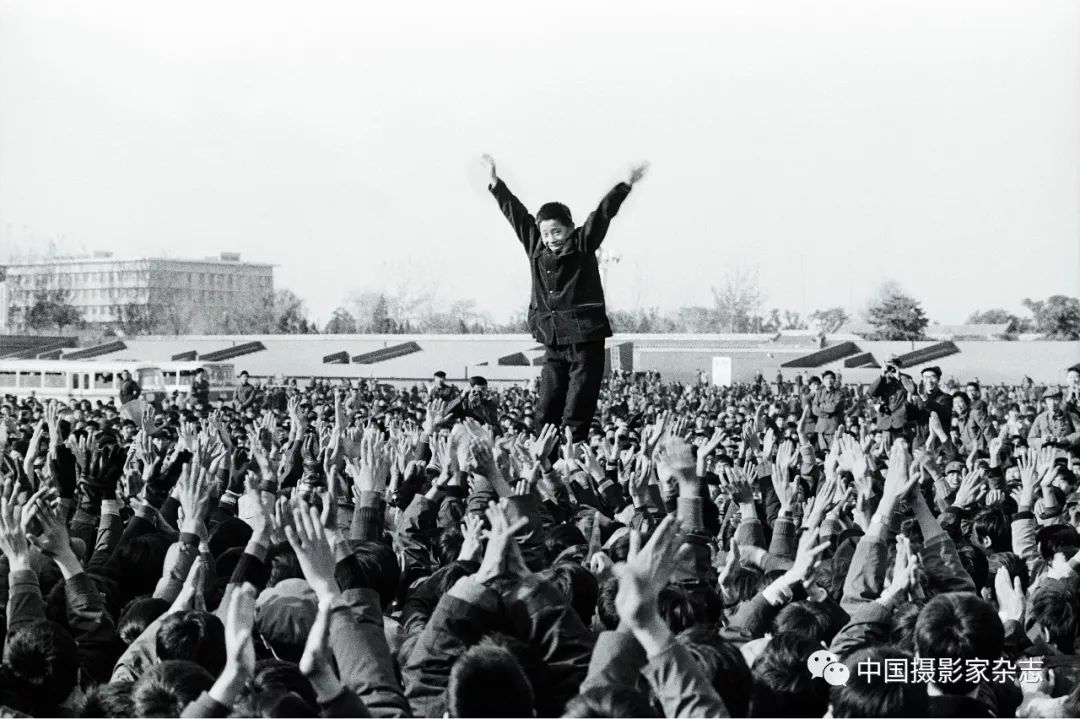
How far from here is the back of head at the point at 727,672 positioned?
3.00m

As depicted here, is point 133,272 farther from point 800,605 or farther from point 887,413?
point 800,605

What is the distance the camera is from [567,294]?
274 inches

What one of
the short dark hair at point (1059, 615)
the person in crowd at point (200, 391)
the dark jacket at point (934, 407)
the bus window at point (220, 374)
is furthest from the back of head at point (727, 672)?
the bus window at point (220, 374)

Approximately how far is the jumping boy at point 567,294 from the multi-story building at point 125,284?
209 feet

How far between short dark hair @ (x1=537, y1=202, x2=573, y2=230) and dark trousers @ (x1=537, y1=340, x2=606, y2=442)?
2.32ft

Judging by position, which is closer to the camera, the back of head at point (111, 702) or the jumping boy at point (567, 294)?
the back of head at point (111, 702)

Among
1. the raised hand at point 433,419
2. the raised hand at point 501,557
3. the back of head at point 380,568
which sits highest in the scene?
the raised hand at point 433,419

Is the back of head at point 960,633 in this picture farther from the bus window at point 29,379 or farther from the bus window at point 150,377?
the bus window at point 29,379

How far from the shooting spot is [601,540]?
5.11m

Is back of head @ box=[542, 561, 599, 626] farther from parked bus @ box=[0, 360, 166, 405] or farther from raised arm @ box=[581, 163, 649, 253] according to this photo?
Result: parked bus @ box=[0, 360, 166, 405]

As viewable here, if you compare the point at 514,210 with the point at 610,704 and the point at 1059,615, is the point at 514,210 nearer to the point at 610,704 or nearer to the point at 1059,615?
the point at 1059,615

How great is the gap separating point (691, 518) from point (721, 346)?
38.5 meters

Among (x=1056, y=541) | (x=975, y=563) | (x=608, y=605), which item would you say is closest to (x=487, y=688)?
(x=608, y=605)

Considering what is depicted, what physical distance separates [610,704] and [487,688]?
29 cm
